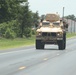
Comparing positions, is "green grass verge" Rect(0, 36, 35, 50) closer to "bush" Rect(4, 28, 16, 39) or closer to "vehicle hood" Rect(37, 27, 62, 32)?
"vehicle hood" Rect(37, 27, 62, 32)

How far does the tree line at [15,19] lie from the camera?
74000 mm

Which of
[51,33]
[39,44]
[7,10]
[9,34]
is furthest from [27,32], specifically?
[51,33]

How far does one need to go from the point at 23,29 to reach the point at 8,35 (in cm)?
1412

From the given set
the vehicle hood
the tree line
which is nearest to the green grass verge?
the vehicle hood

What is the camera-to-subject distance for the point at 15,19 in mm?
81688

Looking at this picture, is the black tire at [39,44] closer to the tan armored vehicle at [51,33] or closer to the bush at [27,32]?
the tan armored vehicle at [51,33]

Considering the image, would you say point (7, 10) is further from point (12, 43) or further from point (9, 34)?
point (12, 43)

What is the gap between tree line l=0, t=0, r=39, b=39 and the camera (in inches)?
2913

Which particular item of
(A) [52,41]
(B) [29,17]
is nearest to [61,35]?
(A) [52,41]

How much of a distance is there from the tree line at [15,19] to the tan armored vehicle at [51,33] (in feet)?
102

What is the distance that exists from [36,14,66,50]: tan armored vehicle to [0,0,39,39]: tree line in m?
31.2

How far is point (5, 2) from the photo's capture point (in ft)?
239

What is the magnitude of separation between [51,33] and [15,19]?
43.2m

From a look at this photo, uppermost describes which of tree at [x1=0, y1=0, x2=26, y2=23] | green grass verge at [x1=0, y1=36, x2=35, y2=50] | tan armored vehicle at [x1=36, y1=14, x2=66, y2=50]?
tree at [x1=0, y1=0, x2=26, y2=23]
